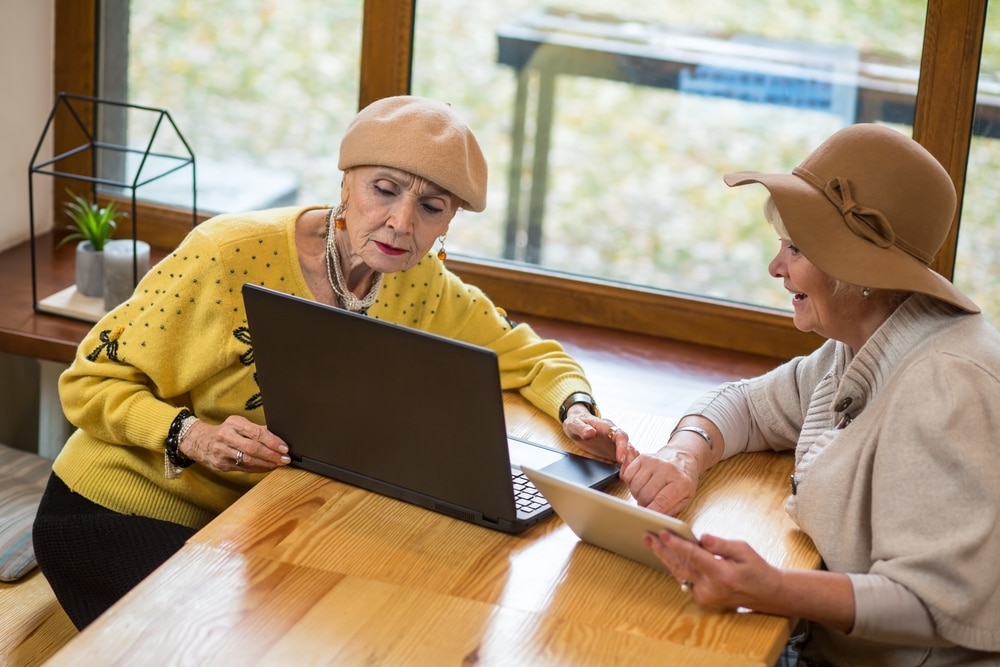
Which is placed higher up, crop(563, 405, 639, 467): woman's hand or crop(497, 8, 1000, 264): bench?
crop(497, 8, 1000, 264): bench

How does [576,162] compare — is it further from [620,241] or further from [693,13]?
[693,13]

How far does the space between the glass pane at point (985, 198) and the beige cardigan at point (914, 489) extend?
1015 mm

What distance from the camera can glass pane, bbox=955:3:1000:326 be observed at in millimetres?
2395

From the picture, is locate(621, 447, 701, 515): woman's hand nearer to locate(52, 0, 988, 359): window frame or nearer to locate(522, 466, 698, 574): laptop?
locate(522, 466, 698, 574): laptop

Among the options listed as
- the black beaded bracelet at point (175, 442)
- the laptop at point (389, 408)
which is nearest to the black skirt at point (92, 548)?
the black beaded bracelet at point (175, 442)

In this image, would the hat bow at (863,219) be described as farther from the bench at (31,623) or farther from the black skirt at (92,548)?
the bench at (31,623)

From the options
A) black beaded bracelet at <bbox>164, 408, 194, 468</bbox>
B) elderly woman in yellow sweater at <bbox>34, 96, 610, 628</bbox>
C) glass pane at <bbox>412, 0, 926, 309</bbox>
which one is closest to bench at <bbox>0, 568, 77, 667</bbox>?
elderly woman in yellow sweater at <bbox>34, 96, 610, 628</bbox>

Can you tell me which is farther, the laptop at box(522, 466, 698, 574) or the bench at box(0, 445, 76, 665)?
the bench at box(0, 445, 76, 665)

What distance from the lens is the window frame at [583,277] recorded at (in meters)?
2.40

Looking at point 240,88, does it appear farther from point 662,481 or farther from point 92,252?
point 662,481

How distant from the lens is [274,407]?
1630mm

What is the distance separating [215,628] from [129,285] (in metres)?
1.38

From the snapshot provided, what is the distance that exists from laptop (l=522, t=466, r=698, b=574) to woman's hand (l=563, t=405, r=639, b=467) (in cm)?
26

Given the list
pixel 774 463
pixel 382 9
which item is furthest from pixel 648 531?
pixel 382 9
